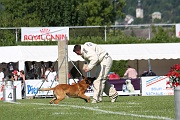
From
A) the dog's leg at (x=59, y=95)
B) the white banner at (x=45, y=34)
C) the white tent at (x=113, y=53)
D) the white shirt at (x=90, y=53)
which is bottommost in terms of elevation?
the dog's leg at (x=59, y=95)

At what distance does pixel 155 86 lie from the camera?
106 ft

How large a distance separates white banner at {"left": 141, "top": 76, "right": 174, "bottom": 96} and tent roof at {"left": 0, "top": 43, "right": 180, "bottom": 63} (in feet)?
12.5

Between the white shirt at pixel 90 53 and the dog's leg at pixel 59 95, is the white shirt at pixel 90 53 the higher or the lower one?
the higher one

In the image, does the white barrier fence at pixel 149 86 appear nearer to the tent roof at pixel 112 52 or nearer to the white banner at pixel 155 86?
the white banner at pixel 155 86

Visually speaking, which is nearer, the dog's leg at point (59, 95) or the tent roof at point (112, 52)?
the dog's leg at point (59, 95)

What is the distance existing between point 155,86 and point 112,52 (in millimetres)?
4788

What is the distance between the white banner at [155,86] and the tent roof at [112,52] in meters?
3.80

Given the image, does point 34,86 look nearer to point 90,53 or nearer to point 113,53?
point 113,53

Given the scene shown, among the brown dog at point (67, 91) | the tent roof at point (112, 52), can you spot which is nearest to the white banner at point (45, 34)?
the tent roof at point (112, 52)

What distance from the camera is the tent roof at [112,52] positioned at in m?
35.2

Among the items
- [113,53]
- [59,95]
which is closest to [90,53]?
[59,95]

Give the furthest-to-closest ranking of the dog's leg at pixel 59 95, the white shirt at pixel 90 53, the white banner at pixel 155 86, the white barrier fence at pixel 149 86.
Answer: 1. the white banner at pixel 155 86
2. the white barrier fence at pixel 149 86
3. the dog's leg at pixel 59 95
4. the white shirt at pixel 90 53

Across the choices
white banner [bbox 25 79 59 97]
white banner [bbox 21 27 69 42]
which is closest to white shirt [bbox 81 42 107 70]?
white banner [bbox 25 79 59 97]

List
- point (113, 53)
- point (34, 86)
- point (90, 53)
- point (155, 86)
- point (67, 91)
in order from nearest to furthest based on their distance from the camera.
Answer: point (90, 53) < point (67, 91) < point (34, 86) < point (155, 86) < point (113, 53)
